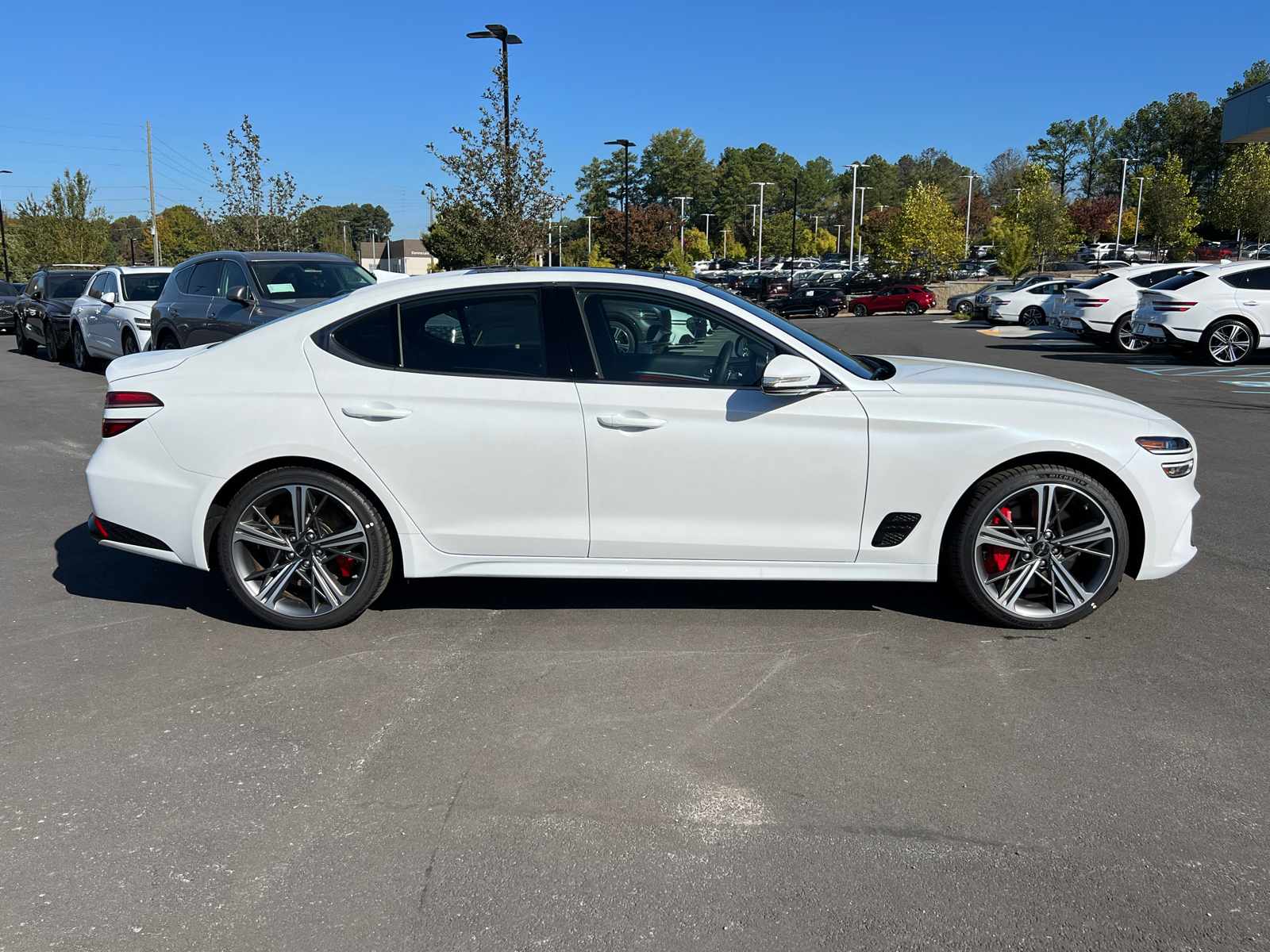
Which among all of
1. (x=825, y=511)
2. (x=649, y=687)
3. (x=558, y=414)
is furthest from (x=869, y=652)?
(x=558, y=414)

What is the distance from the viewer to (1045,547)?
4656mm

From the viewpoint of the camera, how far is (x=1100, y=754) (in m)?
3.55

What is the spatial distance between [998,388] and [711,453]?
139cm

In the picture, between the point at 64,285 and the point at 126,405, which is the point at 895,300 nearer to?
the point at 64,285

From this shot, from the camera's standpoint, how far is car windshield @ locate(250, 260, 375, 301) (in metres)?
11.6

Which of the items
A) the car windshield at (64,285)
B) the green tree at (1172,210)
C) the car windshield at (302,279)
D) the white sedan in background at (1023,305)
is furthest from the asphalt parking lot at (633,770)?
the green tree at (1172,210)

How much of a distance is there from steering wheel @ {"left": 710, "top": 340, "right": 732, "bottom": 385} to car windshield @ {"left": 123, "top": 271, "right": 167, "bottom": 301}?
13.1 meters

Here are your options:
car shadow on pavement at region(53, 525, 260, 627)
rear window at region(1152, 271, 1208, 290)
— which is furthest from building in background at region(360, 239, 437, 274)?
car shadow on pavement at region(53, 525, 260, 627)

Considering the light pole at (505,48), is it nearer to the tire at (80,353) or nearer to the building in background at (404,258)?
the tire at (80,353)

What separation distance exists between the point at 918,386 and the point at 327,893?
3188 mm

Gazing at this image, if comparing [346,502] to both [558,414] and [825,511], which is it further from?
[825,511]

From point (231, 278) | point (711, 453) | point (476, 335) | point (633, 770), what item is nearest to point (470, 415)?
point (476, 335)

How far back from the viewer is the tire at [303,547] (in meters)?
4.64

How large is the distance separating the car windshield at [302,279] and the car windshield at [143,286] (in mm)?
4440
